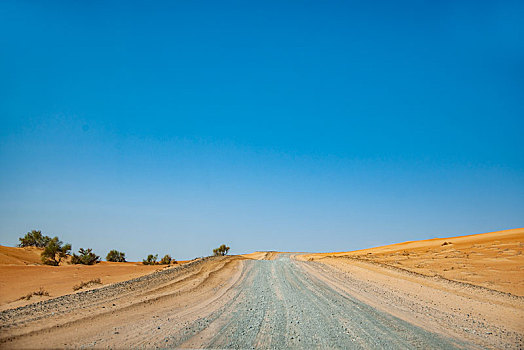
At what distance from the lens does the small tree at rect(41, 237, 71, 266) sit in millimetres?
27847

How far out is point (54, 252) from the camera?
29.5 metres

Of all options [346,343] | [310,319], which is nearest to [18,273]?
[310,319]

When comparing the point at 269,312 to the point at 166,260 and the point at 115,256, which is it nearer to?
the point at 166,260

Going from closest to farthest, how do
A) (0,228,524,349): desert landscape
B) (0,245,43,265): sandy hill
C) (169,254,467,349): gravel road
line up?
(169,254,467,349): gravel road → (0,228,524,349): desert landscape → (0,245,43,265): sandy hill

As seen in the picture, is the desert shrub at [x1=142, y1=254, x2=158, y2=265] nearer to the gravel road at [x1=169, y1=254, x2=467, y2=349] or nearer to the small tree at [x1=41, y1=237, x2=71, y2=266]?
the small tree at [x1=41, y1=237, x2=71, y2=266]

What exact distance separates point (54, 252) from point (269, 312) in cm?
2830

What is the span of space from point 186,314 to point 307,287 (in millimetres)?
6722

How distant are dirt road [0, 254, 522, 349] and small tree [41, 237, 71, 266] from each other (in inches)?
782

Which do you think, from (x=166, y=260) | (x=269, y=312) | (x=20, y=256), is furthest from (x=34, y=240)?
(x=269, y=312)

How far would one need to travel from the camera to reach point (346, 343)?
6.36 m

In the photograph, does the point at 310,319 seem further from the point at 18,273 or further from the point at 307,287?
the point at 18,273

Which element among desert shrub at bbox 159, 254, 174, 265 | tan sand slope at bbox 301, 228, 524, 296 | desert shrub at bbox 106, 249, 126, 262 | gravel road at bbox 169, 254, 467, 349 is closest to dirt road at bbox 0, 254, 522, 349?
gravel road at bbox 169, 254, 467, 349

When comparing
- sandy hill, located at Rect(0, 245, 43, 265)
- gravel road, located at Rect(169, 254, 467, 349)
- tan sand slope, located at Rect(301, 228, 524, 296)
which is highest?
sandy hill, located at Rect(0, 245, 43, 265)

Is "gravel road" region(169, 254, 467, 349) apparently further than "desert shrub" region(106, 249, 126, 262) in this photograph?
No
